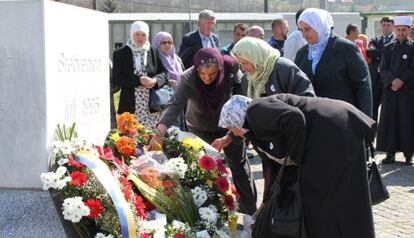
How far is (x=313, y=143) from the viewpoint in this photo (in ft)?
10.3

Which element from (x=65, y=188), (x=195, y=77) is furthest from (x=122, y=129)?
(x=65, y=188)

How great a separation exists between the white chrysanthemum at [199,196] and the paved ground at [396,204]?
1789 millimetres

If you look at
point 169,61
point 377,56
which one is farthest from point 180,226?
point 377,56

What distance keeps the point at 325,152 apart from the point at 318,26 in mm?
1923

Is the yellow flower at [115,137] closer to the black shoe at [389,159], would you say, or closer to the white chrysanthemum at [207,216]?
the white chrysanthemum at [207,216]

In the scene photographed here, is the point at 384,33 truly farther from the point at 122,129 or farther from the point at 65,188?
the point at 65,188

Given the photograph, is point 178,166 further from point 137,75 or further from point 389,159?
point 389,159

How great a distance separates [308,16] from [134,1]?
24.7 m

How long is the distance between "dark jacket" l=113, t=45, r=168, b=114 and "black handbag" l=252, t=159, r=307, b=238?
10.8 ft

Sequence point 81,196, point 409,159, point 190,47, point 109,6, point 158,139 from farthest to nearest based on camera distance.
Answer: point 109,6
point 409,159
point 190,47
point 158,139
point 81,196

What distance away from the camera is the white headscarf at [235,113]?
3.57 metres

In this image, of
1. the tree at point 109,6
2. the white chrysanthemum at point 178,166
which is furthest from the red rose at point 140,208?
the tree at point 109,6

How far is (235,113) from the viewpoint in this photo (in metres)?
3.58

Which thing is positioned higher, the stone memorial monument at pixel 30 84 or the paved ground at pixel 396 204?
the stone memorial monument at pixel 30 84
